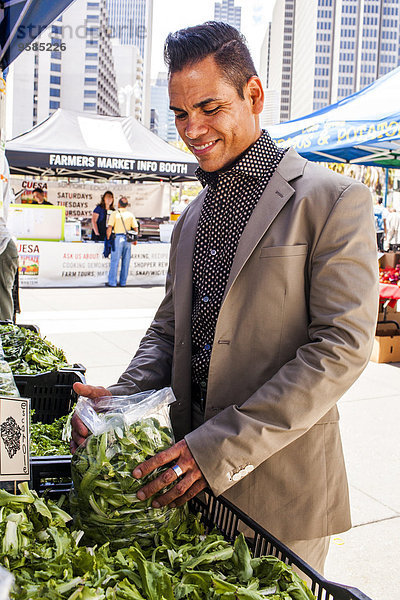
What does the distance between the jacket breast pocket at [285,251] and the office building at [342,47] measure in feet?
529

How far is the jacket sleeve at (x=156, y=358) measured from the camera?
2131mm

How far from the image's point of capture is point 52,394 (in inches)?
129

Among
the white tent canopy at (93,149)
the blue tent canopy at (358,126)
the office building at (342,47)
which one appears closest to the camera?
the blue tent canopy at (358,126)

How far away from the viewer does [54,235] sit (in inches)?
552

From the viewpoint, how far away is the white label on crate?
5.07 feet

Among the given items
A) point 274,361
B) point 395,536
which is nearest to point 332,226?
point 274,361

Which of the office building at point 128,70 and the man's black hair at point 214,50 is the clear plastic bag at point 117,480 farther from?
the office building at point 128,70

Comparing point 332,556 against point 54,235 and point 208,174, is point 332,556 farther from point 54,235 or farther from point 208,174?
point 54,235

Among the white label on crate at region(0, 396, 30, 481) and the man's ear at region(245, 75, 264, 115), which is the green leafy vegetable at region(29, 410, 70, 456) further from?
the man's ear at region(245, 75, 264, 115)

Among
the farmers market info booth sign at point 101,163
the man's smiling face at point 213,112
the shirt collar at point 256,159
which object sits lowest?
the shirt collar at point 256,159

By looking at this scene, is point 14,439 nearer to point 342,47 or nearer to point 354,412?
point 354,412

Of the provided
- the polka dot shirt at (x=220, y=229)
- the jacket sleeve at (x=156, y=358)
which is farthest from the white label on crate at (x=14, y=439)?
the polka dot shirt at (x=220, y=229)

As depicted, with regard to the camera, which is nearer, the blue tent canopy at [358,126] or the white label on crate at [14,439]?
the white label on crate at [14,439]

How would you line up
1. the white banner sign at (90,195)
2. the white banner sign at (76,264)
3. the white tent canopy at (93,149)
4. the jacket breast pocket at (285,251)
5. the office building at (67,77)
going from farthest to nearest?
1. the office building at (67,77)
2. the white banner sign at (90,195)
3. the white tent canopy at (93,149)
4. the white banner sign at (76,264)
5. the jacket breast pocket at (285,251)
